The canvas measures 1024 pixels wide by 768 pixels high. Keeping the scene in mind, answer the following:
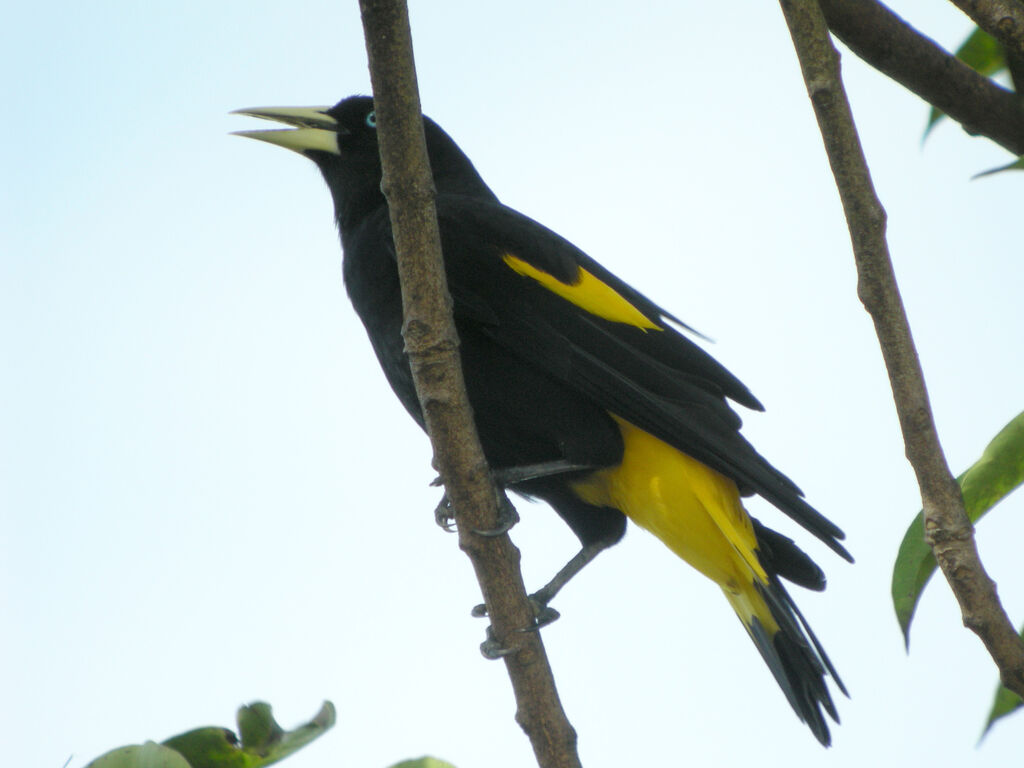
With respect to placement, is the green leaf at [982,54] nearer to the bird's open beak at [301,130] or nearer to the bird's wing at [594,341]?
the bird's wing at [594,341]

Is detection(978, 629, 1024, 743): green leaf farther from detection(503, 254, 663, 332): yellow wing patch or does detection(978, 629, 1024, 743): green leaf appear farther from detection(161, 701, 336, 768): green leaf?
detection(503, 254, 663, 332): yellow wing patch

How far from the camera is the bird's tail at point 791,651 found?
10.6ft

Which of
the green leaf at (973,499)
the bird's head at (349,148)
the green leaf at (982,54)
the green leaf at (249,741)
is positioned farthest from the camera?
the bird's head at (349,148)

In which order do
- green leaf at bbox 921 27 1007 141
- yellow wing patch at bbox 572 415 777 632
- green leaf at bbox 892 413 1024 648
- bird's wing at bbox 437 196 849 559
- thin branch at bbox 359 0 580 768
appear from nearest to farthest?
green leaf at bbox 892 413 1024 648 → thin branch at bbox 359 0 580 768 → green leaf at bbox 921 27 1007 141 → bird's wing at bbox 437 196 849 559 → yellow wing patch at bbox 572 415 777 632

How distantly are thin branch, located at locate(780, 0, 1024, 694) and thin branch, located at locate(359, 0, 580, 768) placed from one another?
0.75m

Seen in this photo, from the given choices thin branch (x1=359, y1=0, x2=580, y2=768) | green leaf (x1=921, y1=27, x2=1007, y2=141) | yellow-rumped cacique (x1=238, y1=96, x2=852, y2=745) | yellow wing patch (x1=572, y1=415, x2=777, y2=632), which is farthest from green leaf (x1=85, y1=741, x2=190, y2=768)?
green leaf (x1=921, y1=27, x2=1007, y2=141)

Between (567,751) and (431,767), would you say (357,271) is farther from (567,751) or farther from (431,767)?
Answer: (431,767)

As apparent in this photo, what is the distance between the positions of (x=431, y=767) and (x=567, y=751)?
85cm

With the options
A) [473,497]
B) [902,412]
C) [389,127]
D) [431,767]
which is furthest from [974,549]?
[389,127]

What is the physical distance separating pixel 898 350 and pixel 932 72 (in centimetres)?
98

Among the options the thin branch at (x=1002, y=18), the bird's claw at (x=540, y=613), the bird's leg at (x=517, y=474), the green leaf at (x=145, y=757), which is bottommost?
the green leaf at (x=145, y=757)

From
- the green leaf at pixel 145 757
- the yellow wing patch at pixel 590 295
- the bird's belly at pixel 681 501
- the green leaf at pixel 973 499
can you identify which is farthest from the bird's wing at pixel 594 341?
the green leaf at pixel 145 757

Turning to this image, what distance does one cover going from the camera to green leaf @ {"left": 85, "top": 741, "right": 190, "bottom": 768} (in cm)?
163

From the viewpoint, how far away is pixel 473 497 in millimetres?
2582
